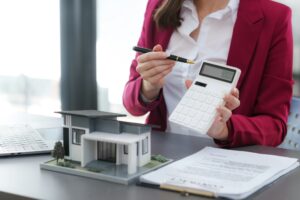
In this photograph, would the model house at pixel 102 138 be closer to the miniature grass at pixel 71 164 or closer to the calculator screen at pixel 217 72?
the miniature grass at pixel 71 164

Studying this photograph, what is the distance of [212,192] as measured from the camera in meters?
0.63

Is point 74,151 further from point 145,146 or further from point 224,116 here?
point 224,116

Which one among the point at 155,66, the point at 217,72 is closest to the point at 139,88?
the point at 155,66

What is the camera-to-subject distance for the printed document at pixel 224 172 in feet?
2.13

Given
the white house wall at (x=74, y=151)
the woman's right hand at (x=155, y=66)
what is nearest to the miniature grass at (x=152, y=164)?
the white house wall at (x=74, y=151)

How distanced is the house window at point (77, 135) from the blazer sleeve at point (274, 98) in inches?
12.8

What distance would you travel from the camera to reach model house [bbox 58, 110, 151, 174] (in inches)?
28.6

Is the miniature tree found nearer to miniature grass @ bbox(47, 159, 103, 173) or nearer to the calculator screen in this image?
miniature grass @ bbox(47, 159, 103, 173)

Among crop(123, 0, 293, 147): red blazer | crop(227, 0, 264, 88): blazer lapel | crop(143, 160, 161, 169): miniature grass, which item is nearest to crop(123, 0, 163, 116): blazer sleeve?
crop(123, 0, 293, 147): red blazer

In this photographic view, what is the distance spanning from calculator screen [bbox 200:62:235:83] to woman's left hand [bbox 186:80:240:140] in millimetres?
28

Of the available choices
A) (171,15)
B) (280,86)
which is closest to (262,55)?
(280,86)

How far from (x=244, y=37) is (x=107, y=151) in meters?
0.52

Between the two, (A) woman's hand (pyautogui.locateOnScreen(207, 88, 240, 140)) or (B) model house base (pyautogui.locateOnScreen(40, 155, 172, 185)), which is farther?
(A) woman's hand (pyautogui.locateOnScreen(207, 88, 240, 140))

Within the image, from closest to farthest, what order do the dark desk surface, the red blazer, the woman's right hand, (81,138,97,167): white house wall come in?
the dark desk surface, (81,138,97,167): white house wall, the woman's right hand, the red blazer
